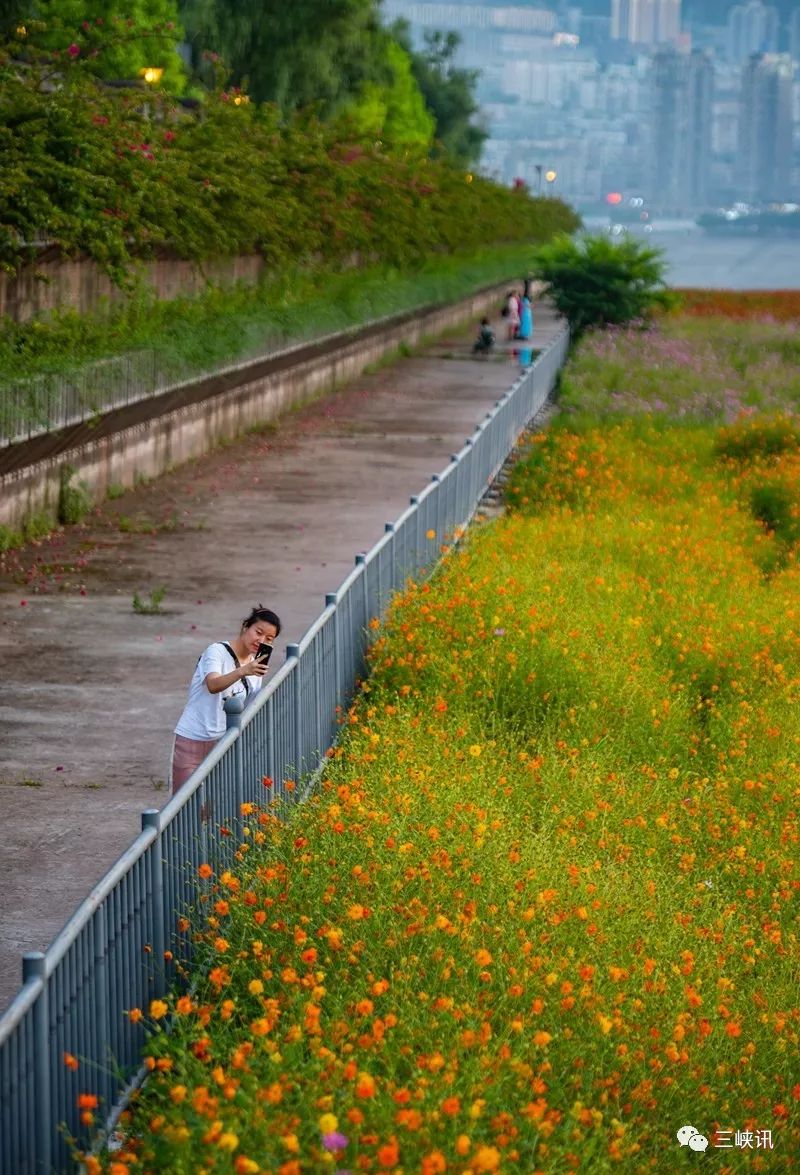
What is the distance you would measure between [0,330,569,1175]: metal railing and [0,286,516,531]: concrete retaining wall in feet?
24.6

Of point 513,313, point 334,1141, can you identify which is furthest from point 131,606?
point 513,313

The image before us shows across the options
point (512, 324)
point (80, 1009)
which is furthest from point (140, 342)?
point (512, 324)

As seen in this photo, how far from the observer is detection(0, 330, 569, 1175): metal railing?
5379 millimetres

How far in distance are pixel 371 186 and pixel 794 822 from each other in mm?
34210

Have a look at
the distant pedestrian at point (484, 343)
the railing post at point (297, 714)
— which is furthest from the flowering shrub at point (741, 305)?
the railing post at point (297, 714)

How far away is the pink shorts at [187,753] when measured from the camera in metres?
9.09

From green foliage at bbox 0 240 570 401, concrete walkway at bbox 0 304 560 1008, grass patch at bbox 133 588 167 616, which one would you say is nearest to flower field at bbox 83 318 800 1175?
concrete walkway at bbox 0 304 560 1008

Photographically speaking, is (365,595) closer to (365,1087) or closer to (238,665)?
(238,665)

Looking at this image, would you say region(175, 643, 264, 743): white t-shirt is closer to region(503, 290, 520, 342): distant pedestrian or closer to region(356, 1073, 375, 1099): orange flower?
region(356, 1073, 375, 1099): orange flower

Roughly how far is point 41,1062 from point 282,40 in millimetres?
57025

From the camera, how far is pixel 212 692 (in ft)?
29.5

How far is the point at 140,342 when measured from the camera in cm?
2281

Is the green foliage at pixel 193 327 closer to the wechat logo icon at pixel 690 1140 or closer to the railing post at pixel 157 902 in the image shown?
the railing post at pixel 157 902

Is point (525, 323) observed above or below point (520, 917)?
above
